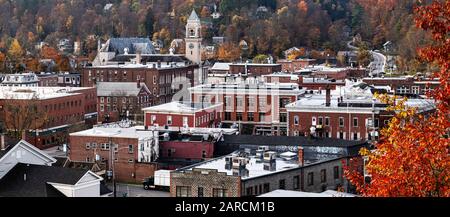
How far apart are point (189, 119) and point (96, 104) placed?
12.3 meters

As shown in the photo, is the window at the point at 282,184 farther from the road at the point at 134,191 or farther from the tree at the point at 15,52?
the tree at the point at 15,52

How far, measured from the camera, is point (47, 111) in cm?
3616

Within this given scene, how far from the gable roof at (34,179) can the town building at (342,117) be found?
1282cm

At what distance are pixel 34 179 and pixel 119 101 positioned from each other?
2479cm

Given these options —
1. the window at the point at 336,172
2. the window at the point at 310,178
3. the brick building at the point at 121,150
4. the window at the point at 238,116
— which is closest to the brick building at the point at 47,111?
the brick building at the point at 121,150

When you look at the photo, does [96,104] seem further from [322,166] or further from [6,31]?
[6,31]

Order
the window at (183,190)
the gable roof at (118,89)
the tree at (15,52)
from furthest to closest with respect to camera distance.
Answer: the tree at (15,52) → the gable roof at (118,89) → the window at (183,190)

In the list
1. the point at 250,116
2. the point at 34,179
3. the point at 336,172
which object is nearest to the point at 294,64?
the point at 250,116

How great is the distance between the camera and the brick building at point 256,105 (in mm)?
35062

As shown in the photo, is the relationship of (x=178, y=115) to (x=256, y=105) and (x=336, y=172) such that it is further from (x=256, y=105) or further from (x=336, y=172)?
(x=336, y=172)

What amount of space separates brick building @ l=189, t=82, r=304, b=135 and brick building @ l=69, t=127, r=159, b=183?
9289 mm

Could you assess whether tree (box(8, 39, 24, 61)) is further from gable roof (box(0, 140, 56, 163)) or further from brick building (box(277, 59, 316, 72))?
gable roof (box(0, 140, 56, 163))

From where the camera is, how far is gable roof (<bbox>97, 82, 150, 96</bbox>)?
→ 42.7 meters
